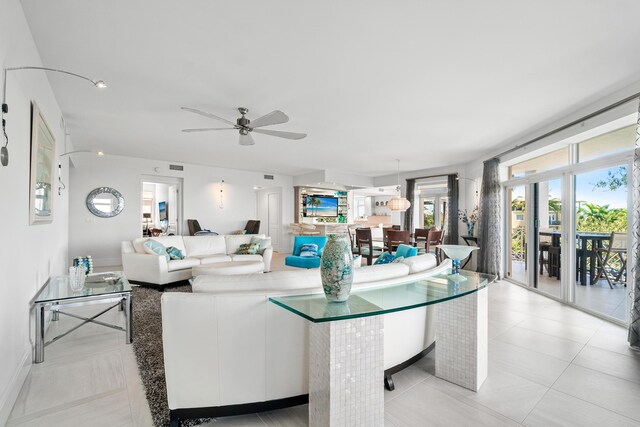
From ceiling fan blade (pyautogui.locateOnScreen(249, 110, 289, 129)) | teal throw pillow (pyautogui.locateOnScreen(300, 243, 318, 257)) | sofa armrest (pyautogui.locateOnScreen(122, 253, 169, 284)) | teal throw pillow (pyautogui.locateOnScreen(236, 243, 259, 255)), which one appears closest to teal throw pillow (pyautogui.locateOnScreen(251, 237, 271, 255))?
teal throw pillow (pyautogui.locateOnScreen(236, 243, 259, 255))

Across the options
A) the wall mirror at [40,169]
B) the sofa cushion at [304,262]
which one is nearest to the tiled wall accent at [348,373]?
the wall mirror at [40,169]

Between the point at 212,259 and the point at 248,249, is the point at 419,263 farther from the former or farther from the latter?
the point at 248,249

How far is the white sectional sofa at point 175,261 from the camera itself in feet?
15.1

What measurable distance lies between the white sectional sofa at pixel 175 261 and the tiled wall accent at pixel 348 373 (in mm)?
3901

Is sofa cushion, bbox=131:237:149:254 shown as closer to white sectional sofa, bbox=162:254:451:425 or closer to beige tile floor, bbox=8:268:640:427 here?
beige tile floor, bbox=8:268:640:427

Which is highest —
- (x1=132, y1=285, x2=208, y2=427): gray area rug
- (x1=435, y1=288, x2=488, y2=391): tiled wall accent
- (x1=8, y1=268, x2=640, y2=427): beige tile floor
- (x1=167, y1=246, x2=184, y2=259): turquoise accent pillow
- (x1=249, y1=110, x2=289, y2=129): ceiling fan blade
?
(x1=249, y1=110, x2=289, y2=129): ceiling fan blade

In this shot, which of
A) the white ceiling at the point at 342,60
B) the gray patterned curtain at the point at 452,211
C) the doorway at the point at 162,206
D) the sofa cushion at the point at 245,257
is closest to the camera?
the white ceiling at the point at 342,60

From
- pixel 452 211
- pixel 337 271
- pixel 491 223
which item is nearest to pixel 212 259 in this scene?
pixel 337 271

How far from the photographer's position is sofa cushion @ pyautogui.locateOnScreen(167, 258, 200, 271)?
4.73 meters

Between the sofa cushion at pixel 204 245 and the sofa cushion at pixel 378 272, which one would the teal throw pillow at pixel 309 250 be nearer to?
the sofa cushion at pixel 204 245

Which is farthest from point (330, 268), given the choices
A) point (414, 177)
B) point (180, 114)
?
point (414, 177)

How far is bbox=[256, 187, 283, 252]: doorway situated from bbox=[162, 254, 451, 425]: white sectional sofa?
7.89 metres

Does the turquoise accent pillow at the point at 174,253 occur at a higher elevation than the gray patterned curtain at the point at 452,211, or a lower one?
lower

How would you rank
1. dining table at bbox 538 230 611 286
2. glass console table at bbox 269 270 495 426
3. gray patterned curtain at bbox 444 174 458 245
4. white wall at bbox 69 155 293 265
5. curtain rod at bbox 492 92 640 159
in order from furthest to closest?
gray patterned curtain at bbox 444 174 458 245, white wall at bbox 69 155 293 265, dining table at bbox 538 230 611 286, curtain rod at bbox 492 92 640 159, glass console table at bbox 269 270 495 426
